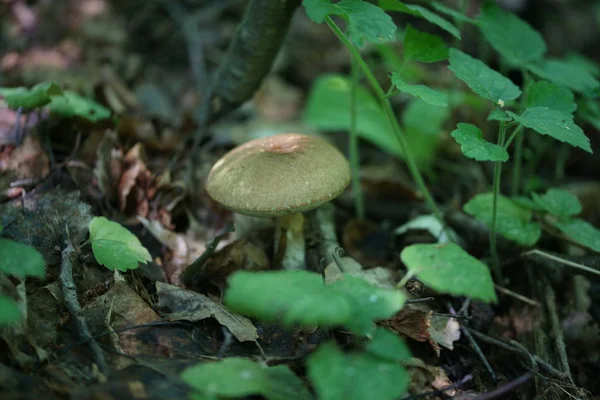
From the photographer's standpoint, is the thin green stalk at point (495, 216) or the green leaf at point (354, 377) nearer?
the green leaf at point (354, 377)

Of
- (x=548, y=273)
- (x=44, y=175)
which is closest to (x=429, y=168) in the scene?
(x=548, y=273)

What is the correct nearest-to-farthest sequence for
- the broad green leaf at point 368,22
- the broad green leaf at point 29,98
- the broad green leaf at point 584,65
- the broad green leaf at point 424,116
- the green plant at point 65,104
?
the broad green leaf at point 368,22
the broad green leaf at point 29,98
the green plant at point 65,104
the broad green leaf at point 584,65
the broad green leaf at point 424,116

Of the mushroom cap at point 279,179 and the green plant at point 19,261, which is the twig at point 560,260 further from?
the green plant at point 19,261

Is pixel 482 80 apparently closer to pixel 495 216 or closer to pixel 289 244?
pixel 495 216

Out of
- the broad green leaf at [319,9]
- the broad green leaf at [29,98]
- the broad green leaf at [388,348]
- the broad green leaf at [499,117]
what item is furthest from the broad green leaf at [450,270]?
the broad green leaf at [29,98]

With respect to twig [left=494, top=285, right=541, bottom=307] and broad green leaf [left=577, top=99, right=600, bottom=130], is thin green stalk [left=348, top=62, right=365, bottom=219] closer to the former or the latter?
twig [left=494, top=285, right=541, bottom=307]

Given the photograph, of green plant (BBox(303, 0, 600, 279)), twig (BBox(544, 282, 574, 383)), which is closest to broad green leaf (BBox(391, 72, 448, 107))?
green plant (BBox(303, 0, 600, 279))
